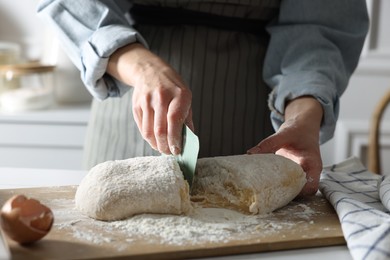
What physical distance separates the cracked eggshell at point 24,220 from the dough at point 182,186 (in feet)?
0.30

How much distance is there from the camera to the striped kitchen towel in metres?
0.69

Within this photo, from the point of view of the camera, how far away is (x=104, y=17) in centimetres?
104

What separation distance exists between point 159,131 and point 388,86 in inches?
55.0

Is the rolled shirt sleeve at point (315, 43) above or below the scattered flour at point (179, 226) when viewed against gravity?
above

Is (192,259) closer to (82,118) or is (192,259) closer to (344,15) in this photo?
(344,15)

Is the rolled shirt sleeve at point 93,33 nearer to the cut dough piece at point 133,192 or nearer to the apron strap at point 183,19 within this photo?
the apron strap at point 183,19

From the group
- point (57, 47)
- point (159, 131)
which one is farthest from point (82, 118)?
point (159, 131)

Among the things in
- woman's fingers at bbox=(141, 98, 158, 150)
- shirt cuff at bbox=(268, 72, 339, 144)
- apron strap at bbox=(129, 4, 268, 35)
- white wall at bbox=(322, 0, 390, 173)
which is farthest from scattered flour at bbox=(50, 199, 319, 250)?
white wall at bbox=(322, 0, 390, 173)

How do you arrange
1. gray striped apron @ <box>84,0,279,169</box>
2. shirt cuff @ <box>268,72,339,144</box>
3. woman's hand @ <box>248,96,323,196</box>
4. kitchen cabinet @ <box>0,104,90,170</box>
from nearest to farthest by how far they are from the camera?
woman's hand @ <box>248,96,323,196</box> → shirt cuff @ <box>268,72,339,144</box> → gray striped apron @ <box>84,0,279,169</box> → kitchen cabinet @ <box>0,104,90,170</box>

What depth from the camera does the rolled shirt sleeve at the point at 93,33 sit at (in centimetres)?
99

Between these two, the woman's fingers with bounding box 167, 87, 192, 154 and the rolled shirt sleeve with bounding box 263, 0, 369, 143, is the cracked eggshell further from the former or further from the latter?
the rolled shirt sleeve with bounding box 263, 0, 369, 143

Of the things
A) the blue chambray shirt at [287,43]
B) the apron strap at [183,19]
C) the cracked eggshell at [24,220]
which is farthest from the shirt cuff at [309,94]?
the cracked eggshell at [24,220]

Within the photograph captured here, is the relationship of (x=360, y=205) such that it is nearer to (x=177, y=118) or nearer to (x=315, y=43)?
(x=177, y=118)

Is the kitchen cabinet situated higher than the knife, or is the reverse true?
the knife
